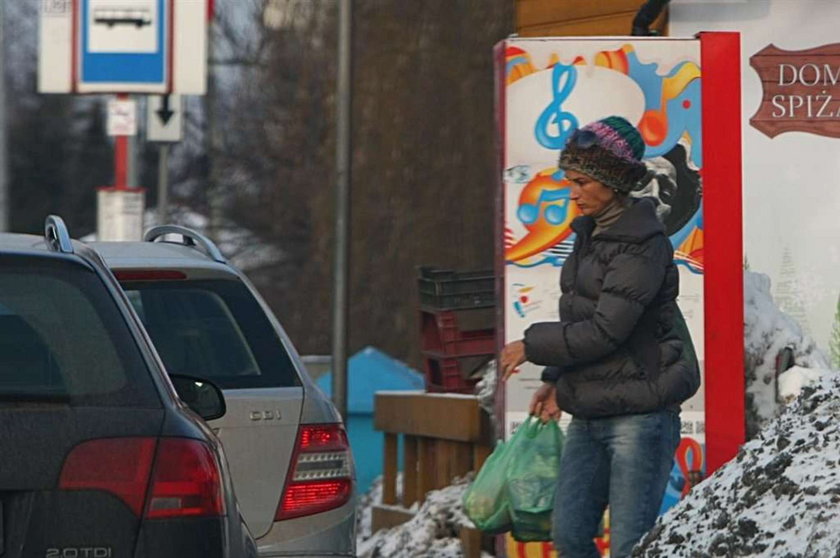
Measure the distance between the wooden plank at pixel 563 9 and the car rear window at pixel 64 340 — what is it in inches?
248

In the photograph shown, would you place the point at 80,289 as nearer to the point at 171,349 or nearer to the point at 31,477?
→ the point at 31,477

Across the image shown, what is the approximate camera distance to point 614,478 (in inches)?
263

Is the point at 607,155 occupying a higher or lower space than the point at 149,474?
higher

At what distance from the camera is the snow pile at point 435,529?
1050 centimetres

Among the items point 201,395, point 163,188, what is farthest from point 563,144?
point 163,188

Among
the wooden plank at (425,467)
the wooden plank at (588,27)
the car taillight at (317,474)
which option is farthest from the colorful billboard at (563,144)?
the wooden plank at (425,467)

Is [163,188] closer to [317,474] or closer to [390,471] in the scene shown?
[390,471]

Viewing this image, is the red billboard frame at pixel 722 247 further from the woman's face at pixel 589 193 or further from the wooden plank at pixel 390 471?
the wooden plank at pixel 390 471

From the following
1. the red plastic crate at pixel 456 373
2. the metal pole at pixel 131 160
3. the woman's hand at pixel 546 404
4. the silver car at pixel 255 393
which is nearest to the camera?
the silver car at pixel 255 393

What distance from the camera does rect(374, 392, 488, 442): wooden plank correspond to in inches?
424

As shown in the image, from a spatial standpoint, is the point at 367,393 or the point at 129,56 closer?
the point at 129,56

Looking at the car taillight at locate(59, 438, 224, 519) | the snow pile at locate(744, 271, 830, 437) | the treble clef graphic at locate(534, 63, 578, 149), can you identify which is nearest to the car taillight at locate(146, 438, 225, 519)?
the car taillight at locate(59, 438, 224, 519)

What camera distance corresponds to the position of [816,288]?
1015 cm

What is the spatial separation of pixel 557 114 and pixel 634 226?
241cm
